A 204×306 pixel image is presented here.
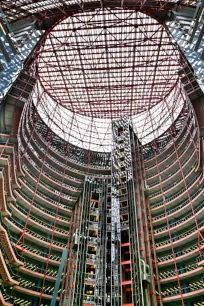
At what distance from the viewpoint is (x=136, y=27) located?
43812 millimetres

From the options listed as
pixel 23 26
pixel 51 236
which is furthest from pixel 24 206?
pixel 23 26

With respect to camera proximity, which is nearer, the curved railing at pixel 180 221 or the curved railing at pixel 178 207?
the curved railing at pixel 180 221

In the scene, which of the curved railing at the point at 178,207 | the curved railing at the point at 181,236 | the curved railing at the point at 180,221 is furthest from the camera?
the curved railing at the point at 178,207

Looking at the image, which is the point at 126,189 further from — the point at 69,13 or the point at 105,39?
the point at 69,13

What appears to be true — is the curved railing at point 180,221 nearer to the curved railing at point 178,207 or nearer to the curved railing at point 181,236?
the curved railing at point 178,207

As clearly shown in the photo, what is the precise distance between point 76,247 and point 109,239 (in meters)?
5.30

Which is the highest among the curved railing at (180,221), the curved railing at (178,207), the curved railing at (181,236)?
the curved railing at (178,207)

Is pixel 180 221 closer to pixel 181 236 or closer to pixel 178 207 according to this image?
pixel 178 207

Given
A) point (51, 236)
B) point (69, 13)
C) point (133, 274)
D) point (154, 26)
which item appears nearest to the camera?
point (133, 274)

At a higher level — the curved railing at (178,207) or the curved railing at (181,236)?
the curved railing at (178,207)


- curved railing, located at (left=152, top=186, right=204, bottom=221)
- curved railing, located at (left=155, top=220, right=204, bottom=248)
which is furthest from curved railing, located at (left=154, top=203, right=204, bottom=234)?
curved railing, located at (left=155, top=220, right=204, bottom=248)

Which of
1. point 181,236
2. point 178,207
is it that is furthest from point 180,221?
point 181,236

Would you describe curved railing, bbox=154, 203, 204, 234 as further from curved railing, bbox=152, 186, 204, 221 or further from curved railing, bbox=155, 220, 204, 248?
curved railing, bbox=155, 220, 204, 248

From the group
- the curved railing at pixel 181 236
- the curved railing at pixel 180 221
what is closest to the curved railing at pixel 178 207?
the curved railing at pixel 180 221
